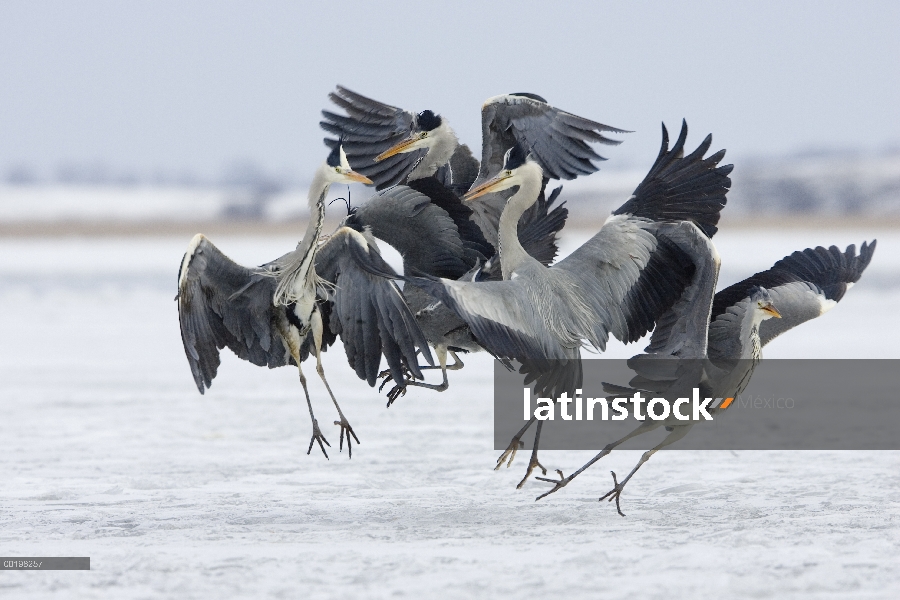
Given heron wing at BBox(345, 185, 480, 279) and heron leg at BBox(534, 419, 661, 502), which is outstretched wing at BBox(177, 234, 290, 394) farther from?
heron leg at BBox(534, 419, 661, 502)

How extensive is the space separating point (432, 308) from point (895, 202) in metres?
72.4

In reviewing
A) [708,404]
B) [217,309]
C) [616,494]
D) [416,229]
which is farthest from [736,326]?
[217,309]

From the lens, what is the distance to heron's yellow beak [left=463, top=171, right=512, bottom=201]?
6441 millimetres

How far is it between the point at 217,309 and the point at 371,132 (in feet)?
7.25

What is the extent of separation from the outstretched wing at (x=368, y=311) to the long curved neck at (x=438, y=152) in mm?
1603

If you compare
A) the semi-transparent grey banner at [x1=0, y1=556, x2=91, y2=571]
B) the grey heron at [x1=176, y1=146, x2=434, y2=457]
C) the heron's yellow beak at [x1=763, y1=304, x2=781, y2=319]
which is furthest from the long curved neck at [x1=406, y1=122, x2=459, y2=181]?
the semi-transparent grey banner at [x1=0, y1=556, x2=91, y2=571]

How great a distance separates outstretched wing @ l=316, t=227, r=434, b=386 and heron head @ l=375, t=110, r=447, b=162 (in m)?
1.48

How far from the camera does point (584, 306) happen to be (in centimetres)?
614

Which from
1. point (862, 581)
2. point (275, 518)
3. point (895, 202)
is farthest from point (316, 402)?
point (895, 202)

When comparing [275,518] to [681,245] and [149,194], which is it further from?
[149,194]

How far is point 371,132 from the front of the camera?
26.8 ft

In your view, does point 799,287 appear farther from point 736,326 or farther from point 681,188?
point 681,188

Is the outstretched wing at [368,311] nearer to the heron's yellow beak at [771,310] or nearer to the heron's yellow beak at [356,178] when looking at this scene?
the heron's yellow beak at [356,178]

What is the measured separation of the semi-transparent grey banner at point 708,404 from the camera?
6.07 m
